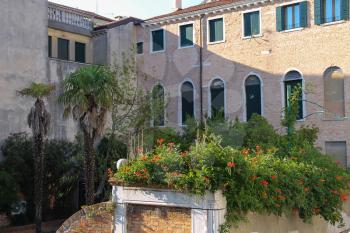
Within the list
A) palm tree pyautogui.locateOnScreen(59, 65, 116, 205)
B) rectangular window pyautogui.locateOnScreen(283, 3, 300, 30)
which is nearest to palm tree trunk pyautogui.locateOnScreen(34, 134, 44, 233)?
palm tree pyautogui.locateOnScreen(59, 65, 116, 205)

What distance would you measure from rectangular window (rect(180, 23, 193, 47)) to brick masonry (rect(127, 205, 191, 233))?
20.0m

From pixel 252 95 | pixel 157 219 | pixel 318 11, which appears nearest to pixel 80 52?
pixel 252 95

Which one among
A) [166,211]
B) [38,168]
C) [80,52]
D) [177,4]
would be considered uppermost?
[177,4]

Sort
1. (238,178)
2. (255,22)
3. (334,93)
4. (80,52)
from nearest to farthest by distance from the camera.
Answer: (238,178)
(334,93)
(255,22)
(80,52)

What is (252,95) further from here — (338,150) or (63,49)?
(63,49)

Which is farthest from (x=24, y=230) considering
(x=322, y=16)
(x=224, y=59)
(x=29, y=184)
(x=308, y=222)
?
(x=322, y=16)

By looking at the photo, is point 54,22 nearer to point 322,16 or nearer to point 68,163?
point 68,163

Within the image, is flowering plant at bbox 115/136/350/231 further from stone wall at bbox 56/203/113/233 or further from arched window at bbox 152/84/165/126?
arched window at bbox 152/84/165/126

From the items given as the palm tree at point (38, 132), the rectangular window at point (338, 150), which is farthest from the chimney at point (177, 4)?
the palm tree at point (38, 132)

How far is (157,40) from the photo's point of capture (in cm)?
3189

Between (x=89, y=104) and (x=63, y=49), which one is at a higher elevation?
(x=63, y=49)

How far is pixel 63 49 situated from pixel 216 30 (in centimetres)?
865

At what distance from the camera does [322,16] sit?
2542cm

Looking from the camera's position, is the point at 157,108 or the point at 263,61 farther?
the point at 263,61
